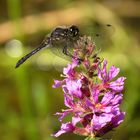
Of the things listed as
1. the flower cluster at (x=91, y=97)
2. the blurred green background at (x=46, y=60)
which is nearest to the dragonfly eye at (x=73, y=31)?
the blurred green background at (x=46, y=60)

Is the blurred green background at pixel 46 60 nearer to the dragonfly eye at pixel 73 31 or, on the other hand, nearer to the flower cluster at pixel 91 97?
the dragonfly eye at pixel 73 31

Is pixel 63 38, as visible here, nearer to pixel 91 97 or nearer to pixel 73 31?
pixel 73 31

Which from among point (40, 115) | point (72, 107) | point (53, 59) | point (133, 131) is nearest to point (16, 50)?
point (53, 59)

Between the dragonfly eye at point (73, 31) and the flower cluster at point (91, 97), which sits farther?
the dragonfly eye at point (73, 31)

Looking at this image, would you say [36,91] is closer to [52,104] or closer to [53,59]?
[52,104]

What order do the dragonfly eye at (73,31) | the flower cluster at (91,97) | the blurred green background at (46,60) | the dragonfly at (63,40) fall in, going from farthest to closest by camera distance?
the blurred green background at (46,60), the dragonfly eye at (73,31), the dragonfly at (63,40), the flower cluster at (91,97)
